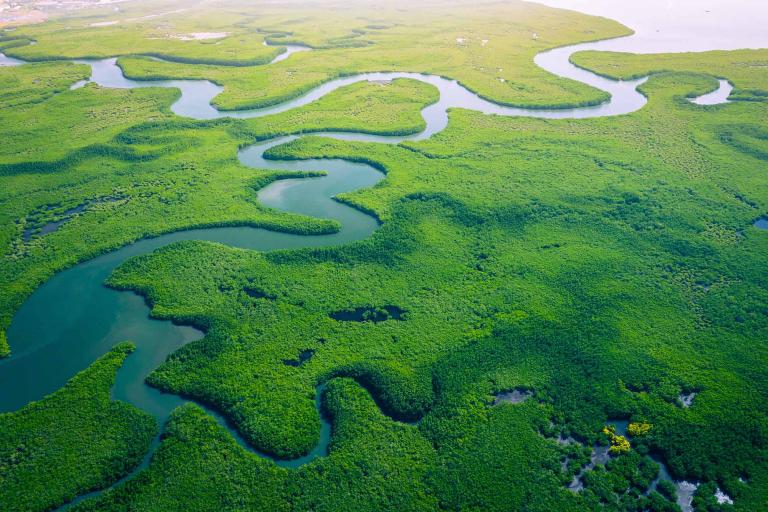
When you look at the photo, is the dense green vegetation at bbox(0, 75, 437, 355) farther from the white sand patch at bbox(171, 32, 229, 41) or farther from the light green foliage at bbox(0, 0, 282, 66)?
the white sand patch at bbox(171, 32, 229, 41)

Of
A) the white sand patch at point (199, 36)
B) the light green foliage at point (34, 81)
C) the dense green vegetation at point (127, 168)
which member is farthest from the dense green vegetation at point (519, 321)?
the white sand patch at point (199, 36)

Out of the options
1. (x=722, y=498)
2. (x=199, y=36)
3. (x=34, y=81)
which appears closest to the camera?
(x=722, y=498)

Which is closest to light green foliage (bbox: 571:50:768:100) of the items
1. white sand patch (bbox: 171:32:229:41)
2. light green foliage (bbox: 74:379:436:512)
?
light green foliage (bbox: 74:379:436:512)

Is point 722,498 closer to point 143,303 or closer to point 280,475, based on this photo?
point 280,475

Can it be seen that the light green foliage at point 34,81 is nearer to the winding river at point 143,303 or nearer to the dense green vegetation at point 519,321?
the winding river at point 143,303

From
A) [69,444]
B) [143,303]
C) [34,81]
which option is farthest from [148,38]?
[69,444]

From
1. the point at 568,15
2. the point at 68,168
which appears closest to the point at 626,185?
the point at 68,168

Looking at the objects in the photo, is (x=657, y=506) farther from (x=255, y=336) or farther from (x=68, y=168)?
(x=68, y=168)
